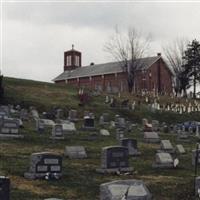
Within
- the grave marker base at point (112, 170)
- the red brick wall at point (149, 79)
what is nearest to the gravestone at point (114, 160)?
the grave marker base at point (112, 170)

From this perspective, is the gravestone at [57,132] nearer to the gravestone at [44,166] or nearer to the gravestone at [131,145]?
the gravestone at [131,145]

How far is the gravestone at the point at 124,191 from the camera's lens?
10.6 meters

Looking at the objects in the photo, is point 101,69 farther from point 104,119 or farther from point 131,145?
point 131,145

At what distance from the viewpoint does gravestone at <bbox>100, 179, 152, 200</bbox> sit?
10.6 meters

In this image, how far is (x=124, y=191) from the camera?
10.8m

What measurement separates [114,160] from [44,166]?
2.95 m

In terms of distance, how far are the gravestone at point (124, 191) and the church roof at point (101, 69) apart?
218 feet

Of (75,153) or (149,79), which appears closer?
(75,153)

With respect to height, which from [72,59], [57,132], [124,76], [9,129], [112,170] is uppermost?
[72,59]

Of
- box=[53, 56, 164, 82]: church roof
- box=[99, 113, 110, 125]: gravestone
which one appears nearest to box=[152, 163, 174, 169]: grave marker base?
box=[99, 113, 110, 125]: gravestone

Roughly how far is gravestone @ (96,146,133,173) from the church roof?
195 feet

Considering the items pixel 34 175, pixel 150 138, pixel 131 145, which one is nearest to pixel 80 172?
pixel 34 175

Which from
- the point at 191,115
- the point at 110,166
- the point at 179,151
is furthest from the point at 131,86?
the point at 110,166

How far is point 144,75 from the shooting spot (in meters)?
79.8
